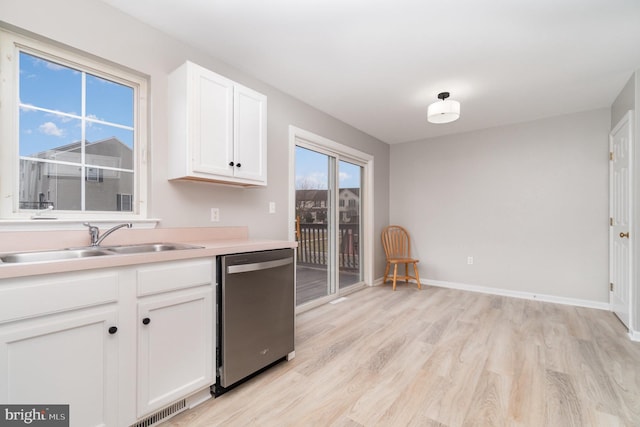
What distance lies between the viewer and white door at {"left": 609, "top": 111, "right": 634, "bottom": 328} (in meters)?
2.80

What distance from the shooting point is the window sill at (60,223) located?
1479 mm

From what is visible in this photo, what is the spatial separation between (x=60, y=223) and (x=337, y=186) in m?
2.94

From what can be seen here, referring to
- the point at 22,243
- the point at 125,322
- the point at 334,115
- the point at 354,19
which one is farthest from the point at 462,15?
the point at 22,243

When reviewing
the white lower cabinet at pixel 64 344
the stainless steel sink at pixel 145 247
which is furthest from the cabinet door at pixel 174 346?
the stainless steel sink at pixel 145 247

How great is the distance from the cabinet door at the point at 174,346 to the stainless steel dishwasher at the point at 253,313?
0.28ft

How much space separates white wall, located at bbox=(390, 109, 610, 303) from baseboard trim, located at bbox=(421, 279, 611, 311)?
4 centimetres

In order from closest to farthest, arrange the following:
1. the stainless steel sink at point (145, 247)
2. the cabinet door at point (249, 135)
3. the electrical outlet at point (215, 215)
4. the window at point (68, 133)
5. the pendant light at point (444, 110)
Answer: the window at point (68, 133) → the stainless steel sink at point (145, 247) → the cabinet door at point (249, 135) → the electrical outlet at point (215, 215) → the pendant light at point (444, 110)

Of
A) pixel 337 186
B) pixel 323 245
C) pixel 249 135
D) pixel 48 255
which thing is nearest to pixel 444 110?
pixel 337 186

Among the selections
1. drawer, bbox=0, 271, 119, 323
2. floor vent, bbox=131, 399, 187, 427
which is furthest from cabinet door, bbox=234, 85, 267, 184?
floor vent, bbox=131, 399, 187, 427

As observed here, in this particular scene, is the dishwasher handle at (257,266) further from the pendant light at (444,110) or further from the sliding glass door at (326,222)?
the pendant light at (444,110)

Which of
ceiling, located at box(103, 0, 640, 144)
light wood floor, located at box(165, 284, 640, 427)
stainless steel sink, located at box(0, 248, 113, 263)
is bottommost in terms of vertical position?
light wood floor, located at box(165, 284, 640, 427)

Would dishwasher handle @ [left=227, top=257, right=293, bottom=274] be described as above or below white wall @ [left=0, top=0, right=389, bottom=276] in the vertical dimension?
below

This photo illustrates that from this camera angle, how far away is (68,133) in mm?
1785

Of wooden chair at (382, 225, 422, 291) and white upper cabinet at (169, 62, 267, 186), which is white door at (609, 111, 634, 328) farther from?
white upper cabinet at (169, 62, 267, 186)
